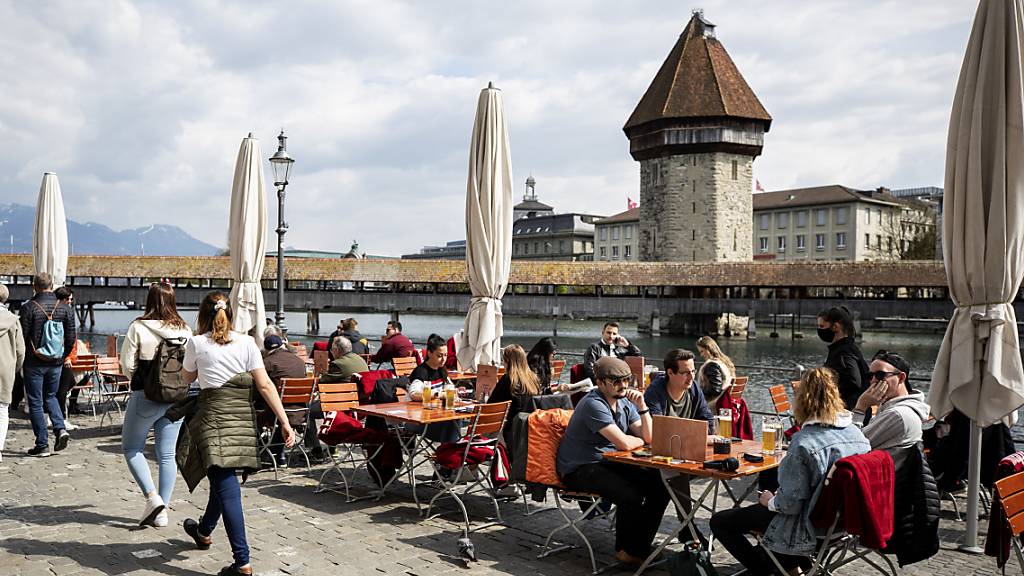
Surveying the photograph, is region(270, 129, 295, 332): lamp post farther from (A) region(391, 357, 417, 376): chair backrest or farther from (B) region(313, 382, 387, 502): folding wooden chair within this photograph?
(B) region(313, 382, 387, 502): folding wooden chair

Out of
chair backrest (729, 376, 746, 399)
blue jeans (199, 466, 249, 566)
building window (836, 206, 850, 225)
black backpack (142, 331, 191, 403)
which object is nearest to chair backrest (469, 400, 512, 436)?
blue jeans (199, 466, 249, 566)

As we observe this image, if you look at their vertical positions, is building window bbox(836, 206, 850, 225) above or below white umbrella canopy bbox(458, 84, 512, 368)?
above

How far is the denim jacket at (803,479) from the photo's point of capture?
3607 millimetres

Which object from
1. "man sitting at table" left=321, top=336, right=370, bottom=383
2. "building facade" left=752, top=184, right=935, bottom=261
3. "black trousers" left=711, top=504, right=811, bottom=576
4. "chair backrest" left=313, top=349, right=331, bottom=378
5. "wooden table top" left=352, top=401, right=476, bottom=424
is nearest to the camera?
"black trousers" left=711, top=504, right=811, bottom=576

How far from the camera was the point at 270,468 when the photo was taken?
678cm

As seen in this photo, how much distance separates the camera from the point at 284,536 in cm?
485

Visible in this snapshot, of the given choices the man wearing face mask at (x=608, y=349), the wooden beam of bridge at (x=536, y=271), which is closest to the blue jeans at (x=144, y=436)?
the man wearing face mask at (x=608, y=349)

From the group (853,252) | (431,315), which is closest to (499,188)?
(431,315)

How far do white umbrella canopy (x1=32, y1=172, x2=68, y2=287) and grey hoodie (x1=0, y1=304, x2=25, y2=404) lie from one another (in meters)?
5.62

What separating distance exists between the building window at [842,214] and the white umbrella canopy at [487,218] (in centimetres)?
6330

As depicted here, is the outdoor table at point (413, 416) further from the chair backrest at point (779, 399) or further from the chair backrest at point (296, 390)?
the chair backrest at point (779, 399)

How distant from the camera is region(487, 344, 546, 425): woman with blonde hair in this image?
550 cm

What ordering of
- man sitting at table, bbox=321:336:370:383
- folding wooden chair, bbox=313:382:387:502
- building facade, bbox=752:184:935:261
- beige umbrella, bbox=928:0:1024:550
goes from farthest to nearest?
building facade, bbox=752:184:935:261, man sitting at table, bbox=321:336:370:383, folding wooden chair, bbox=313:382:387:502, beige umbrella, bbox=928:0:1024:550

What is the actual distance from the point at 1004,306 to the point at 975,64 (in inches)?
57.8
